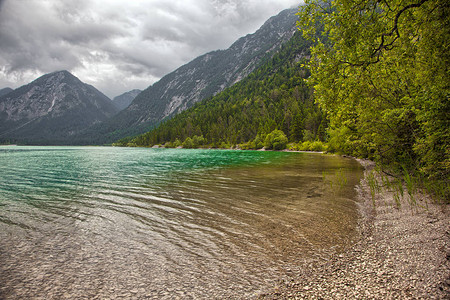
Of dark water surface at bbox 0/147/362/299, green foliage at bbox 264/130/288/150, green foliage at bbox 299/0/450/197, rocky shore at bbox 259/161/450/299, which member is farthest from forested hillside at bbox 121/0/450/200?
green foliage at bbox 264/130/288/150

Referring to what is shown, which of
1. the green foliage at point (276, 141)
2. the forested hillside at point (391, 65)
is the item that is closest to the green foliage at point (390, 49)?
the forested hillside at point (391, 65)

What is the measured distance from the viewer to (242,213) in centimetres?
1160

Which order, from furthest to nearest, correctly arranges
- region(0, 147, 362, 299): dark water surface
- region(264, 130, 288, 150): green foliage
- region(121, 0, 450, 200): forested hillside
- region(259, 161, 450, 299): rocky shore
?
region(264, 130, 288, 150): green foliage < region(121, 0, 450, 200): forested hillside < region(0, 147, 362, 299): dark water surface < region(259, 161, 450, 299): rocky shore

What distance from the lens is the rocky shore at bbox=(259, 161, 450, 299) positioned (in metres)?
4.92

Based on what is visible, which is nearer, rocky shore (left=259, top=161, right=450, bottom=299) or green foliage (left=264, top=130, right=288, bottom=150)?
rocky shore (left=259, top=161, right=450, bottom=299)

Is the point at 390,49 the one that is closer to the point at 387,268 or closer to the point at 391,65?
the point at 391,65

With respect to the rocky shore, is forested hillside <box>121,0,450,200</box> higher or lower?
higher

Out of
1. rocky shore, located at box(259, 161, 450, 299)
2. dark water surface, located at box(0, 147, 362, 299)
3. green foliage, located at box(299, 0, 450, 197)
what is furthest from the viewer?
green foliage, located at box(299, 0, 450, 197)

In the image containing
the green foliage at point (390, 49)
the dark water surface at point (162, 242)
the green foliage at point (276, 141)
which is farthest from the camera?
the green foliage at point (276, 141)

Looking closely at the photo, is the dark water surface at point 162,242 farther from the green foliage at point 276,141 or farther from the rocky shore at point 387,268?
the green foliage at point 276,141

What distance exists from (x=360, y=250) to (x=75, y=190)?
20461 millimetres

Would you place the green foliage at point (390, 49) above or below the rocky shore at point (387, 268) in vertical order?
above

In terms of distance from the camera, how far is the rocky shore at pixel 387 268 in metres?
4.92

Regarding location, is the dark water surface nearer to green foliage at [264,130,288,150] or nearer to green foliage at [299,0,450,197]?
green foliage at [299,0,450,197]
